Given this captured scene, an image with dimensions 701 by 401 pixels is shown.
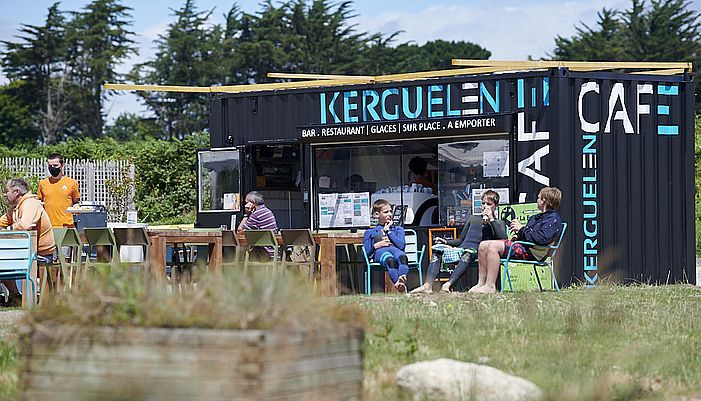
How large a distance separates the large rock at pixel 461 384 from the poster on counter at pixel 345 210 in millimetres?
9619

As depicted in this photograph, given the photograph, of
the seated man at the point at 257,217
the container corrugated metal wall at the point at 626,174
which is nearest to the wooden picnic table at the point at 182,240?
the seated man at the point at 257,217

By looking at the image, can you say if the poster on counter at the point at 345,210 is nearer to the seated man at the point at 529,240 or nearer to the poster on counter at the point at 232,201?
the poster on counter at the point at 232,201

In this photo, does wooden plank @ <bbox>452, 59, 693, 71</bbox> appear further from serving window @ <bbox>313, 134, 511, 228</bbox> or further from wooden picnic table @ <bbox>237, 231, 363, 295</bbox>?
wooden picnic table @ <bbox>237, 231, 363, 295</bbox>

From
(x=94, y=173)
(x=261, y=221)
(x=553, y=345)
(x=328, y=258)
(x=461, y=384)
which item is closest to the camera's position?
(x=461, y=384)

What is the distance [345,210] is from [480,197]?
2025 millimetres

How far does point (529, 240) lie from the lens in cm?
1134

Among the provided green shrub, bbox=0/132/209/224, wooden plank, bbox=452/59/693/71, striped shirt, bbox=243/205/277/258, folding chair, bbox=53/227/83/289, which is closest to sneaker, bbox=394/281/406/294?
striped shirt, bbox=243/205/277/258

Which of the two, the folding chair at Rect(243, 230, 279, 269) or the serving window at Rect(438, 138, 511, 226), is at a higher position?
the serving window at Rect(438, 138, 511, 226)

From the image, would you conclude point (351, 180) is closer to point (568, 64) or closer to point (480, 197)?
point (480, 197)

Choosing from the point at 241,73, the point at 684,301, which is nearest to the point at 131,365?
the point at 684,301

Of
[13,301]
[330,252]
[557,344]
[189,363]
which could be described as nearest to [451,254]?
[330,252]

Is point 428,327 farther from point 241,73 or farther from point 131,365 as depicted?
point 241,73

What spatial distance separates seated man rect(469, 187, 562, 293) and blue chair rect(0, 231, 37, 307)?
4057 millimetres

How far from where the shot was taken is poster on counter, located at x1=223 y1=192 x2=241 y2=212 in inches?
630
